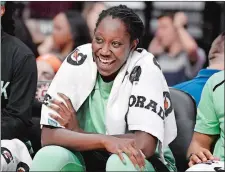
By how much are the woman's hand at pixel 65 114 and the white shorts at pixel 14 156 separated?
0.41m

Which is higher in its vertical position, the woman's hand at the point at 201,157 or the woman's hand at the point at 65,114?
the woman's hand at the point at 65,114

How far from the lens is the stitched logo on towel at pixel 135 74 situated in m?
4.21

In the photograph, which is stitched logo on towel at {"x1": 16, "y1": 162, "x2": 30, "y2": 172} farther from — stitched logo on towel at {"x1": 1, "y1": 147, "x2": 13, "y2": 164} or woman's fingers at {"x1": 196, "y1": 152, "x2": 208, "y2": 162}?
woman's fingers at {"x1": 196, "y1": 152, "x2": 208, "y2": 162}

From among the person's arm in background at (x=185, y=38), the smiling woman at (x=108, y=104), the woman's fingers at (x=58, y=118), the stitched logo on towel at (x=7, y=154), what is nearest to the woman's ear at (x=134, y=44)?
the smiling woman at (x=108, y=104)

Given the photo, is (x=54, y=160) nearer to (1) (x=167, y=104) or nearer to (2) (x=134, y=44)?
(1) (x=167, y=104)

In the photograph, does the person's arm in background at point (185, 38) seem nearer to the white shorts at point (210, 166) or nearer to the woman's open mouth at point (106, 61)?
the woman's open mouth at point (106, 61)

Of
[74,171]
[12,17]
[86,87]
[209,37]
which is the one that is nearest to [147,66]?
[86,87]

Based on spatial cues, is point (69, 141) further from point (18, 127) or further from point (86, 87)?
point (18, 127)

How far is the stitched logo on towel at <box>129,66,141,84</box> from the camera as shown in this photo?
4.21 m

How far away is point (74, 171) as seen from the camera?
4082mm

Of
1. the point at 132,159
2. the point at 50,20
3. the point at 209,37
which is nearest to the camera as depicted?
the point at 132,159

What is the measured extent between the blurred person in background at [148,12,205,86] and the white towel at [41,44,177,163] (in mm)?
2861

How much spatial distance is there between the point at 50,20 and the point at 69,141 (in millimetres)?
4423

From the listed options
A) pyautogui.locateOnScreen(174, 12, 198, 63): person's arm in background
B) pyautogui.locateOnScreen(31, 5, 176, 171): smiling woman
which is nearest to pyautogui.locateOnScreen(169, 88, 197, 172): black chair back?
pyautogui.locateOnScreen(31, 5, 176, 171): smiling woman
